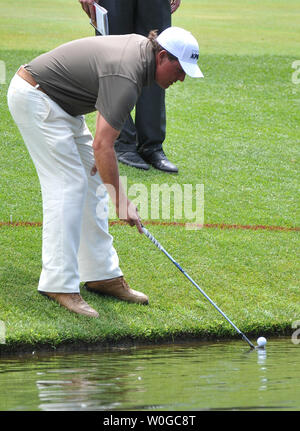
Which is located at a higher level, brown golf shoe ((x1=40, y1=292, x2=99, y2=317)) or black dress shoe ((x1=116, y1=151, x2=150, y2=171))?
brown golf shoe ((x1=40, y1=292, x2=99, y2=317))

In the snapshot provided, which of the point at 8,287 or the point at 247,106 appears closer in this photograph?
the point at 8,287

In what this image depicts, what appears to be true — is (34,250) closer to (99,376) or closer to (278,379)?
(99,376)

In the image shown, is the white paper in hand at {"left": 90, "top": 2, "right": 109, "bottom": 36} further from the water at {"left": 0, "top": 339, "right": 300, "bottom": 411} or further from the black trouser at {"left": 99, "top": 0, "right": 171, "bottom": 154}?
the water at {"left": 0, "top": 339, "right": 300, "bottom": 411}

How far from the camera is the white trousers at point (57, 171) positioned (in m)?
5.87

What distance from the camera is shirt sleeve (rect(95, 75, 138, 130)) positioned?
5332mm

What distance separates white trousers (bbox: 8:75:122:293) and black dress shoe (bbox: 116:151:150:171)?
4001 mm

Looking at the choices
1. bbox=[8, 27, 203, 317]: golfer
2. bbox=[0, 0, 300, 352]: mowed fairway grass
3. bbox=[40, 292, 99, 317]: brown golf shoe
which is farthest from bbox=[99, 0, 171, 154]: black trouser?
bbox=[40, 292, 99, 317]: brown golf shoe

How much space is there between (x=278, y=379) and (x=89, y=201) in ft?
6.65

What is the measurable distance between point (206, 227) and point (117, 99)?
339 cm

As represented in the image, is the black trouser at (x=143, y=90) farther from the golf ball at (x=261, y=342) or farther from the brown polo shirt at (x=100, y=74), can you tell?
the golf ball at (x=261, y=342)
